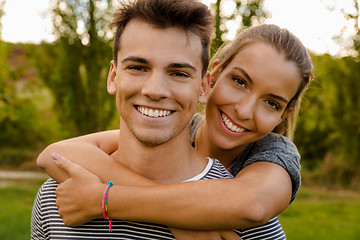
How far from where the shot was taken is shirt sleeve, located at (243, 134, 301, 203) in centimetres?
243

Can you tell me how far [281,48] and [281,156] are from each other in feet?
2.30

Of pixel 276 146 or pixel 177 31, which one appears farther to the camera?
pixel 276 146

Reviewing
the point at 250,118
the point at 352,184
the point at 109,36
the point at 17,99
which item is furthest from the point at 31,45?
the point at 250,118

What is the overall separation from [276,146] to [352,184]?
10.6m

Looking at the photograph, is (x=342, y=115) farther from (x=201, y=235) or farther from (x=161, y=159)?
(x=201, y=235)

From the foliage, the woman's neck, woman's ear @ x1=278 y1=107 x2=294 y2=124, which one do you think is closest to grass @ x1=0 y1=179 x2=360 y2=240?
the foliage

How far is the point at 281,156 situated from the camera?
97.9 inches

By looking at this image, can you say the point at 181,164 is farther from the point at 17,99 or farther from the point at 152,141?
the point at 17,99

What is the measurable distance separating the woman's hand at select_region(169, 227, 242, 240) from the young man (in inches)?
1.7

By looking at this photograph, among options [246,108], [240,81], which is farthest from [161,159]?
[240,81]

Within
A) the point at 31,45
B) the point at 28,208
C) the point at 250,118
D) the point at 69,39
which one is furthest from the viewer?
the point at 31,45

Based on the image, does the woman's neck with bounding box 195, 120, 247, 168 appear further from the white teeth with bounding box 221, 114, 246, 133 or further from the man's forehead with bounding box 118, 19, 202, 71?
the man's forehead with bounding box 118, 19, 202, 71

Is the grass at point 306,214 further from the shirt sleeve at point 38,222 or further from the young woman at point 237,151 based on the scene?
the shirt sleeve at point 38,222

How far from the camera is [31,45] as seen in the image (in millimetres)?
13648
